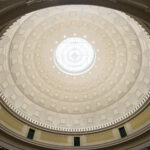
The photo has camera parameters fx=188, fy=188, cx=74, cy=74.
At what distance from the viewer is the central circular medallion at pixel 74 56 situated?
26.8 meters

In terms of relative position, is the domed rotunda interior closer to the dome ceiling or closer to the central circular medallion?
the dome ceiling

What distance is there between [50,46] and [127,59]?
390 inches

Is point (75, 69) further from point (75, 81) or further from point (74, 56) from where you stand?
point (74, 56)

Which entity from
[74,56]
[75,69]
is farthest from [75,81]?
[74,56]

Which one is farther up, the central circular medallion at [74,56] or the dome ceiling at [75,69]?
the central circular medallion at [74,56]

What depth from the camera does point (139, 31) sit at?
18844 mm

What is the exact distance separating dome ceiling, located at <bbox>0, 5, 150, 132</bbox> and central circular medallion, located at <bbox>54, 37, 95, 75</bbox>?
16 centimetres

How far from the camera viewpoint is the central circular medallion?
2677 centimetres

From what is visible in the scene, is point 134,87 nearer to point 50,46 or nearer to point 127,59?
point 127,59

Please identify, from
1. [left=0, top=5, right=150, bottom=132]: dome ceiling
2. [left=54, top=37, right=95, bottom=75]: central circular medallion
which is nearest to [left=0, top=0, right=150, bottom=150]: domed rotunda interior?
[left=0, top=5, right=150, bottom=132]: dome ceiling

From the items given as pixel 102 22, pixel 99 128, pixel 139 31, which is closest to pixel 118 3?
pixel 139 31

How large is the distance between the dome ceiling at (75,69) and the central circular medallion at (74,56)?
0.16m

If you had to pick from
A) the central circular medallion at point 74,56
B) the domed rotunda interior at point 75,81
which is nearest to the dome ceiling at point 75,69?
the domed rotunda interior at point 75,81

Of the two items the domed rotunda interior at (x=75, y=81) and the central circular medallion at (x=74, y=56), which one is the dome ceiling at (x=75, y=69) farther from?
the central circular medallion at (x=74, y=56)
